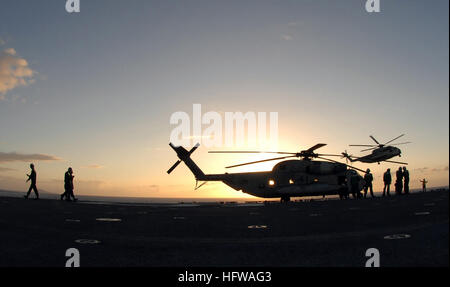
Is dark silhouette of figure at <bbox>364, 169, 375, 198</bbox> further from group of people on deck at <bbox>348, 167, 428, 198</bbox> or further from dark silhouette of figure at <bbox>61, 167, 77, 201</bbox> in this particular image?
dark silhouette of figure at <bbox>61, 167, 77, 201</bbox>

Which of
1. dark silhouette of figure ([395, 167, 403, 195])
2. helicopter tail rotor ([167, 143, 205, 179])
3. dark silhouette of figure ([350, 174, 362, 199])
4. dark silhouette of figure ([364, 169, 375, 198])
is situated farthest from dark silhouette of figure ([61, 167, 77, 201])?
dark silhouette of figure ([395, 167, 403, 195])

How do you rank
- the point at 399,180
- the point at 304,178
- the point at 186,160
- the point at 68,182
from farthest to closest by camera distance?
the point at 186,160
the point at 399,180
the point at 304,178
the point at 68,182

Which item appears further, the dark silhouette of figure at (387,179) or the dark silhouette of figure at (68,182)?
the dark silhouette of figure at (387,179)

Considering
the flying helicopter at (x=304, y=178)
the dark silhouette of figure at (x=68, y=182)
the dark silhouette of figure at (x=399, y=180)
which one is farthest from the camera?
the dark silhouette of figure at (x=399, y=180)

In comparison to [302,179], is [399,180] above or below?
below

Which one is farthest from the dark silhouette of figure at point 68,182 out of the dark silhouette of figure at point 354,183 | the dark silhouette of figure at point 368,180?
the dark silhouette of figure at point 368,180

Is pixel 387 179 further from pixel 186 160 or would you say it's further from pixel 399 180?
pixel 186 160

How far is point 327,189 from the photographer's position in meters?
33.5

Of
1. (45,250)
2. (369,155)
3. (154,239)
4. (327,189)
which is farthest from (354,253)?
(369,155)

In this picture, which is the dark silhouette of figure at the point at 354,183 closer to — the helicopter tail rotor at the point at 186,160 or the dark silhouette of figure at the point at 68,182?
the helicopter tail rotor at the point at 186,160

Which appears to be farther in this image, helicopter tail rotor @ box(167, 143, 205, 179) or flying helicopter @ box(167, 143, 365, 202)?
helicopter tail rotor @ box(167, 143, 205, 179)

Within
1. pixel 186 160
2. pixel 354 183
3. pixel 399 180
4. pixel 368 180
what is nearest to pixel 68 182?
pixel 186 160
